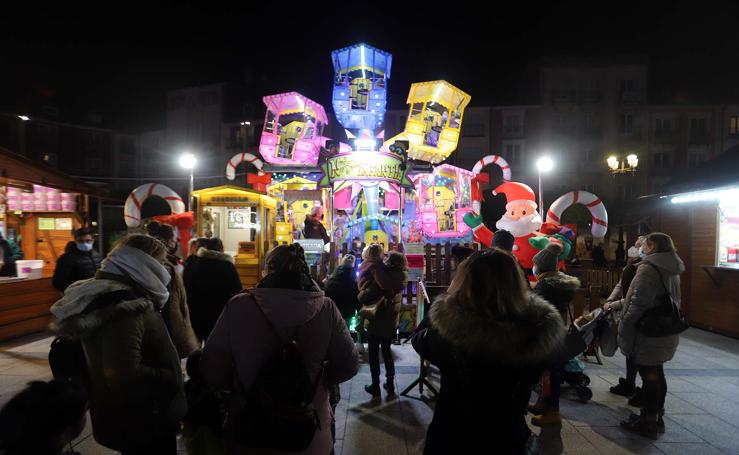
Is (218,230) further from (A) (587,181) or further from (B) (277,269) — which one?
(A) (587,181)

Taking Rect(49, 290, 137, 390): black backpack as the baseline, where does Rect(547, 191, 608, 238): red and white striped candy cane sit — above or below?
above

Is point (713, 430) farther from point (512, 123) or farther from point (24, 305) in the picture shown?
point (512, 123)

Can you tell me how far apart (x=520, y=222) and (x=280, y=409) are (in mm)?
8459

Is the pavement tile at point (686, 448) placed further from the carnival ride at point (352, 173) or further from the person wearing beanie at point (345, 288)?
the carnival ride at point (352, 173)

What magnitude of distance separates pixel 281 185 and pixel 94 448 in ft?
40.0

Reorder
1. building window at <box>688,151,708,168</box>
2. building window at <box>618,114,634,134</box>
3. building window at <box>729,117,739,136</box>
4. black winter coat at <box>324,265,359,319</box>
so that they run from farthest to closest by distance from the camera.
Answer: building window at <box>618,114,634,134</box> → building window at <box>688,151,708,168</box> → building window at <box>729,117,739,136</box> → black winter coat at <box>324,265,359,319</box>

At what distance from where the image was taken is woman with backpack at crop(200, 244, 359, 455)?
199 centimetres

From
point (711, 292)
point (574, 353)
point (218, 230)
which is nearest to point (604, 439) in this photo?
point (574, 353)

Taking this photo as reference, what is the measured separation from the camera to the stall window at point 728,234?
8484mm

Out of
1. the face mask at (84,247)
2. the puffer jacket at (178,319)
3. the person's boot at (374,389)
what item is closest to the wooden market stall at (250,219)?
the face mask at (84,247)

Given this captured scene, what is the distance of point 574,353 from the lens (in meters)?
4.21

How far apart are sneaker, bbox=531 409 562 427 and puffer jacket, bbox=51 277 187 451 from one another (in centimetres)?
363

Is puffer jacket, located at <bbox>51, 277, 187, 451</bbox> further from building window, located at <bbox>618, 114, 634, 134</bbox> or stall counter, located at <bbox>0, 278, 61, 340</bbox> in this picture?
building window, located at <bbox>618, 114, 634, 134</bbox>

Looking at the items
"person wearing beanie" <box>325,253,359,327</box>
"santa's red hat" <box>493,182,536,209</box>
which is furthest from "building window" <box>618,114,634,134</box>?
"person wearing beanie" <box>325,253,359,327</box>
